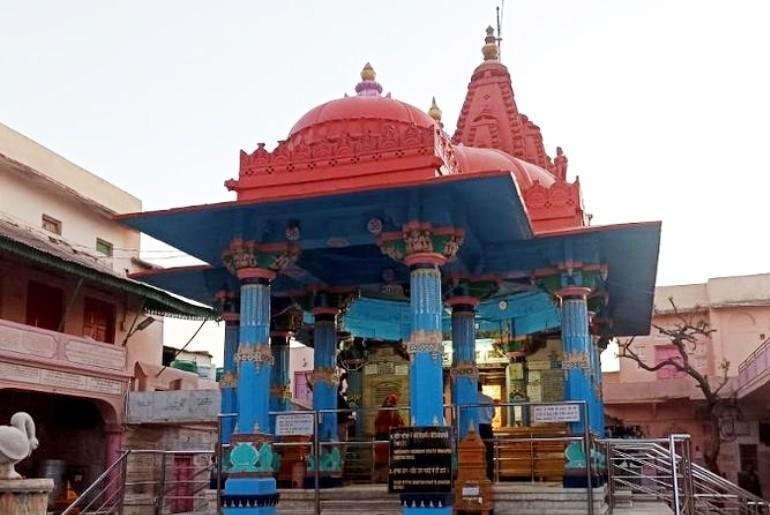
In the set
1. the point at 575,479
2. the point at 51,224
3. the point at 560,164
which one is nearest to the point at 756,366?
the point at 560,164

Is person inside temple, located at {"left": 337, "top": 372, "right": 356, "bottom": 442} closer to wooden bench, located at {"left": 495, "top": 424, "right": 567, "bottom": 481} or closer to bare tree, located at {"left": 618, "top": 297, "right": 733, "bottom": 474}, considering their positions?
wooden bench, located at {"left": 495, "top": 424, "right": 567, "bottom": 481}

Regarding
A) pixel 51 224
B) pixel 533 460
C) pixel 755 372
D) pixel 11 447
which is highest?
pixel 51 224

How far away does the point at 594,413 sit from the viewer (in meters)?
15.7

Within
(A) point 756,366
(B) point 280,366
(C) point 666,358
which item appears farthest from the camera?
(C) point 666,358

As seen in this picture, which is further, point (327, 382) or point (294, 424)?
point (327, 382)

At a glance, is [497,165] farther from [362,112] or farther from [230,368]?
[230,368]

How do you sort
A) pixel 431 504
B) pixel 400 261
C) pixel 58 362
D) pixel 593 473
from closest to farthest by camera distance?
pixel 431 504, pixel 400 261, pixel 593 473, pixel 58 362

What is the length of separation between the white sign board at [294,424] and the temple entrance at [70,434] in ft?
40.4

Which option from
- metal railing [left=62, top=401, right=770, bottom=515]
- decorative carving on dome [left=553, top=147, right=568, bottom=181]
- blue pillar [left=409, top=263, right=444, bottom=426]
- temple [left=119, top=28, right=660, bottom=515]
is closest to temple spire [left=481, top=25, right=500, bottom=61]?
temple [left=119, top=28, right=660, bottom=515]

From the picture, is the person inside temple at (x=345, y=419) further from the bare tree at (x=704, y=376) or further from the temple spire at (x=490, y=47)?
the bare tree at (x=704, y=376)

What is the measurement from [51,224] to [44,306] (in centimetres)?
287

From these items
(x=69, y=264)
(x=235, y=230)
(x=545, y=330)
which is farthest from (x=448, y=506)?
(x=69, y=264)

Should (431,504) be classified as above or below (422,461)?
below

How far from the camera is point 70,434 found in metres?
24.5
